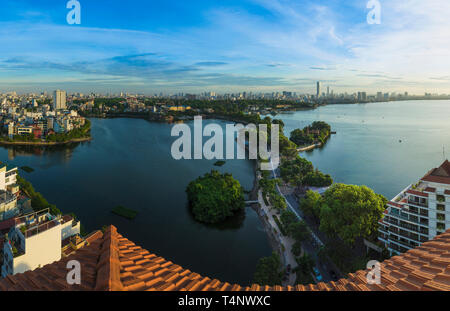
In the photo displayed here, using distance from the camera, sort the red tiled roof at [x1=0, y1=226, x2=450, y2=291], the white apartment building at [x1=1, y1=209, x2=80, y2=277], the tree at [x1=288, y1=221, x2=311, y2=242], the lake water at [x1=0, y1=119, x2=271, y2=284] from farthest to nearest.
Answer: the lake water at [x1=0, y1=119, x2=271, y2=284], the tree at [x1=288, y1=221, x2=311, y2=242], the white apartment building at [x1=1, y1=209, x2=80, y2=277], the red tiled roof at [x1=0, y1=226, x2=450, y2=291]

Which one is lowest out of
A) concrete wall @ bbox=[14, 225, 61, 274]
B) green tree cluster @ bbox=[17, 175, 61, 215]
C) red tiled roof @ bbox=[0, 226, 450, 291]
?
green tree cluster @ bbox=[17, 175, 61, 215]

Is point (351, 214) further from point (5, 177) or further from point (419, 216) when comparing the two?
point (5, 177)

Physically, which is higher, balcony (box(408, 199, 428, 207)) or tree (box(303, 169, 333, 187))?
balcony (box(408, 199, 428, 207))

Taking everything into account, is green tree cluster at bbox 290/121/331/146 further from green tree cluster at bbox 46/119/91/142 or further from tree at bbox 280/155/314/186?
green tree cluster at bbox 46/119/91/142

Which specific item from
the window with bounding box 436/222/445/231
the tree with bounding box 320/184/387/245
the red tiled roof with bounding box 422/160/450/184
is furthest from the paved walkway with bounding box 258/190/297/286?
the red tiled roof with bounding box 422/160/450/184

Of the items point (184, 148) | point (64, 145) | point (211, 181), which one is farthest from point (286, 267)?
point (64, 145)
